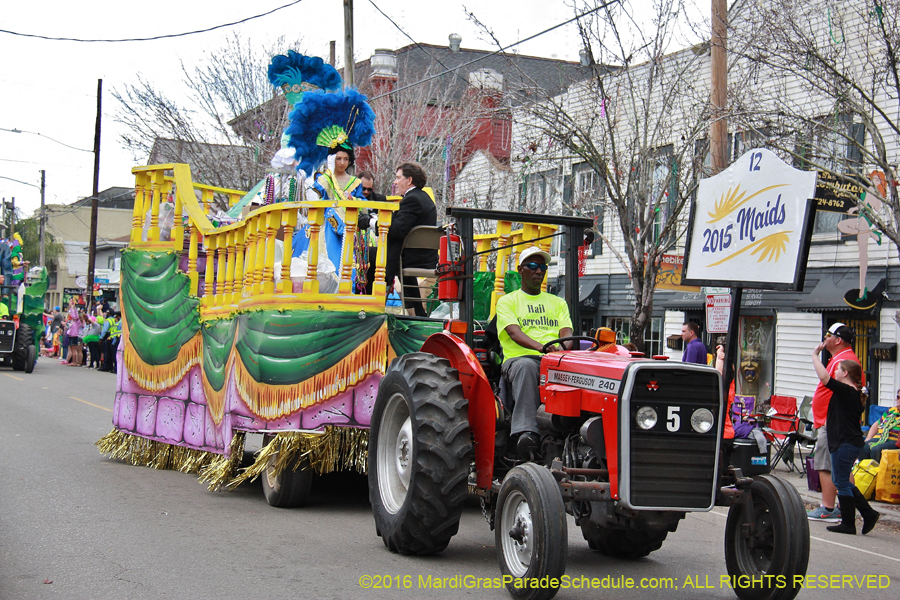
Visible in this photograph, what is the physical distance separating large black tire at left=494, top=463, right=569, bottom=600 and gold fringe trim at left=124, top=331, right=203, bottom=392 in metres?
4.90

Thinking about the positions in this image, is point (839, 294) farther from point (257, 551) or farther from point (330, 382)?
point (257, 551)

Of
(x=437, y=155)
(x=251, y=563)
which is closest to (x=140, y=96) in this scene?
(x=437, y=155)

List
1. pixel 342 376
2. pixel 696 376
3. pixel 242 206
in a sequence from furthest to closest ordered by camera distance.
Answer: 1. pixel 242 206
2. pixel 342 376
3. pixel 696 376

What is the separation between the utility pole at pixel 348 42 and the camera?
56.9 ft

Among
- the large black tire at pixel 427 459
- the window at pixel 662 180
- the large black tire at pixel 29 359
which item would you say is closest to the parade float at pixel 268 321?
the large black tire at pixel 427 459

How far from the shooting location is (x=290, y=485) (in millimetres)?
7707

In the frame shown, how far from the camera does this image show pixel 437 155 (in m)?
25.1

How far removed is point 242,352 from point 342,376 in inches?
45.4

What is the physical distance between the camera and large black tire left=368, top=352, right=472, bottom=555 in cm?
579

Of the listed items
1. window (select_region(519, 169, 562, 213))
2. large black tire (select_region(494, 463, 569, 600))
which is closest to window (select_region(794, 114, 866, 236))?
window (select_region(519, 169, 562, 213))

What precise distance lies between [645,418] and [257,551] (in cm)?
278

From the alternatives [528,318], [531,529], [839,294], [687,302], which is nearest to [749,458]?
[528,318]

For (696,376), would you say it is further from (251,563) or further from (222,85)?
(222,85)

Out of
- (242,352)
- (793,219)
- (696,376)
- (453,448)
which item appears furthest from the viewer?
(242,352)
